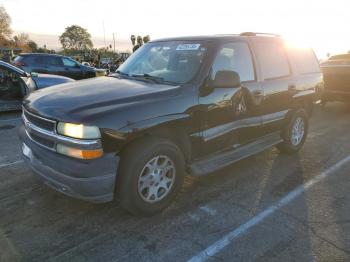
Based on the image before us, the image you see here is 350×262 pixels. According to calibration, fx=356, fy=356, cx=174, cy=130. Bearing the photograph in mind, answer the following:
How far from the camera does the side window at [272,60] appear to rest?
500 cm

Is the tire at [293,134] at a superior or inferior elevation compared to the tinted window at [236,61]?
inferior

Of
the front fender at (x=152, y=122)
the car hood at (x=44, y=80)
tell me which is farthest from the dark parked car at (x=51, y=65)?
the front fender at (x=152, y=122)

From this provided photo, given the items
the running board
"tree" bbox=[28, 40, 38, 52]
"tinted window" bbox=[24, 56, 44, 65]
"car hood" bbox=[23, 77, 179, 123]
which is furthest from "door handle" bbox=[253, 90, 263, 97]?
"tree" bbox=[28, 40, 38, 52]

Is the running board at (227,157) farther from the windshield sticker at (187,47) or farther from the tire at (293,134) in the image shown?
the windshield sticker at (187,47)

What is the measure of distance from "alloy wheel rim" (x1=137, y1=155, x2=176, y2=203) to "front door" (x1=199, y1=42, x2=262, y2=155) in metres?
0.58

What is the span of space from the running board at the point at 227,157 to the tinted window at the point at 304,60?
4.11 feet

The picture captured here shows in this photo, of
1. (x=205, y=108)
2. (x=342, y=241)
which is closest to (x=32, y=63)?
(x=205, y=108)

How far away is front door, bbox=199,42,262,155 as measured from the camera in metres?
4.12

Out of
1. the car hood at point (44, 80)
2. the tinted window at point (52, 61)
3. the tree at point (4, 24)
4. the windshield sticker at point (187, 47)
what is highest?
the tree at point (4, 24)

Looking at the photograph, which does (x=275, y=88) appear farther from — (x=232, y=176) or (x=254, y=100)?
(x=232, y=176)

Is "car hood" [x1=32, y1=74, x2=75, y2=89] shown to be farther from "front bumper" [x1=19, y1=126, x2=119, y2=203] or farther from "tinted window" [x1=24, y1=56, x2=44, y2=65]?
"front bumper" [x1=19, y1=126, x2=119, y2=203]

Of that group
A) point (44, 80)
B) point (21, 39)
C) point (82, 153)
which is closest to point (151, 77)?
point (82, 153)

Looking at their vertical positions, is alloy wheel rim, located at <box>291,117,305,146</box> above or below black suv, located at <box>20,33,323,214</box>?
below

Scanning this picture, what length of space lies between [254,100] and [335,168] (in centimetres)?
172
